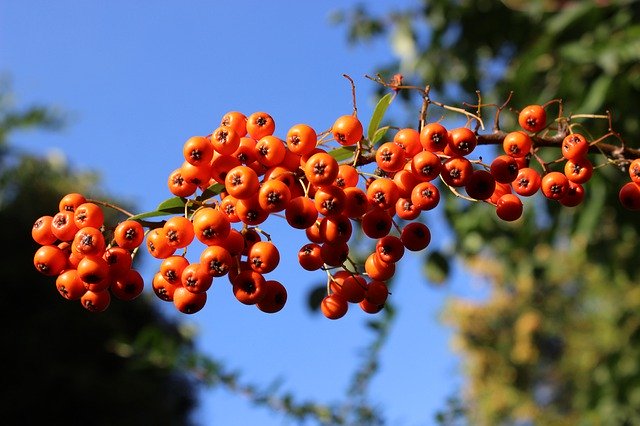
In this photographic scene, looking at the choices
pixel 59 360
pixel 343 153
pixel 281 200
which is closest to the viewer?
pixel 281 200

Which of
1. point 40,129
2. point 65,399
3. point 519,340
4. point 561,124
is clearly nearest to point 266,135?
point 561,124

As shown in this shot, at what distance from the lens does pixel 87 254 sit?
148cm

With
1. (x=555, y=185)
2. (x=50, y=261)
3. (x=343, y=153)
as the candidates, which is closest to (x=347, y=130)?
(x=343, y=153)

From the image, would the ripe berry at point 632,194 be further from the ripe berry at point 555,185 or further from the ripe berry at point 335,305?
the ripe berry at point 335,305

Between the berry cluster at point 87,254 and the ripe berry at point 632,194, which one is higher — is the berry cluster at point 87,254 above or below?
below

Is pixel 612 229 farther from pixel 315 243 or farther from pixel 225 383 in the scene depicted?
pixel 315 243

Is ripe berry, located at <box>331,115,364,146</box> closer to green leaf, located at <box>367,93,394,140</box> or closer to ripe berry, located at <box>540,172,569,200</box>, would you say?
green leaf, located at <box>367,93,394,140</box>

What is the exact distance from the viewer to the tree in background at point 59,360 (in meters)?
11.2

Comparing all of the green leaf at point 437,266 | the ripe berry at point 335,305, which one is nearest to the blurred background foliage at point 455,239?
the green leaf at point 437,266

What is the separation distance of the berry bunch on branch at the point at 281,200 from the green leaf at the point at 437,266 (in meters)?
3.91

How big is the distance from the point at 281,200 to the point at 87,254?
449mm

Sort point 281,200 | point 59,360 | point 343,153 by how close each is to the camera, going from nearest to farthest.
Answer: point 281,200 → point 343,153 → point 59,360

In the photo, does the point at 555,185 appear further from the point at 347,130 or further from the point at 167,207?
the point at 167,207

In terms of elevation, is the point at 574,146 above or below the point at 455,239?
below
